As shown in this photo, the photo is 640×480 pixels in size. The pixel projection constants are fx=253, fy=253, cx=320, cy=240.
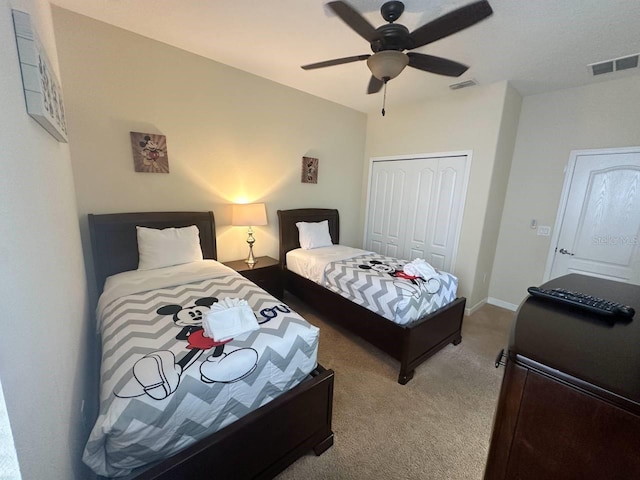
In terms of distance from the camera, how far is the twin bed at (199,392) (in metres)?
0.96

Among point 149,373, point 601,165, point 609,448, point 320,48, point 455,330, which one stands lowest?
point 455,330

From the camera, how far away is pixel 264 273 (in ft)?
9.70

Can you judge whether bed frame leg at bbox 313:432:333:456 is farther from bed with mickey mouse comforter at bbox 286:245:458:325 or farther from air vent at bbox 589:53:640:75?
air vent at bbox 589:53:640:75

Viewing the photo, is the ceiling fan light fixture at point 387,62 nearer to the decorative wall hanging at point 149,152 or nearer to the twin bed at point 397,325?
the twin bed at point 397,325

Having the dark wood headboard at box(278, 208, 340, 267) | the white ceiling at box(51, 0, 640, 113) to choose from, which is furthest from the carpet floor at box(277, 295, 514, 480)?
the white ceiling at box(51, 0, 640, 113)

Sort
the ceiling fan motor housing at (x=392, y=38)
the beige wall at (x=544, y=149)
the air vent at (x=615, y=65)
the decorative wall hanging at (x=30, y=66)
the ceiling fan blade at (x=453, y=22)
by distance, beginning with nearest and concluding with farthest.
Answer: the decorative wall hanging at (x=30, y=66) < the ceiling fan blade at (x=453, y=22) < the ceiling fan motor housing at (x=392, y=38) < the air vent at (x=615, y=65) < the beige wall at (x=544, y=149)

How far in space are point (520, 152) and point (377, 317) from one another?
9.39 feet

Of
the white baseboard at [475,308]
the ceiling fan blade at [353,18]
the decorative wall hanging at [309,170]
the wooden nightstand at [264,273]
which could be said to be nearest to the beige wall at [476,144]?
the white baseboard at [475,308]

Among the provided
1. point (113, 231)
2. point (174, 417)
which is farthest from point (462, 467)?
point (113, 231)

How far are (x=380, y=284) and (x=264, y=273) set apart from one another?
4.56 ft

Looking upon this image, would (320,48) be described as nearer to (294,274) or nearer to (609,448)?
(294,274)

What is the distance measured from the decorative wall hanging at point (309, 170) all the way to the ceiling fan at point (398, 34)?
169 centimetres

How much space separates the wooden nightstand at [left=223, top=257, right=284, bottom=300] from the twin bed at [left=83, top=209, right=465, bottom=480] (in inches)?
21.9

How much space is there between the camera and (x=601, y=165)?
2.70 m
